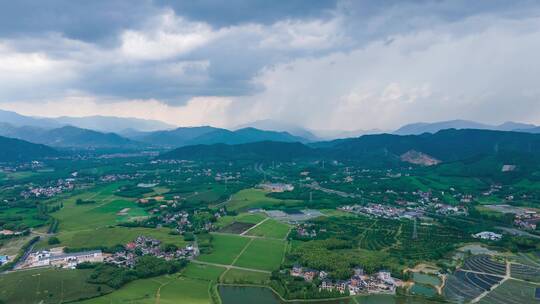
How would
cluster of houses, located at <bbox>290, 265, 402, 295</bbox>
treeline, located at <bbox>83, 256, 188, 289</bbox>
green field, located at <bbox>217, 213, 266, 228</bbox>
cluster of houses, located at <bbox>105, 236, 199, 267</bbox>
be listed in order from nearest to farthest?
cluster of houses, located at <bbox>290, 265, 402, 295</bbox> → treeline, located at <bbox>83, 256, 188, 289</bbox> → cluster of houses, located at <bbox>105, 236, 199, 267</bbox> → green field, located at <bbox>217, 213, 266, 228</bbox>

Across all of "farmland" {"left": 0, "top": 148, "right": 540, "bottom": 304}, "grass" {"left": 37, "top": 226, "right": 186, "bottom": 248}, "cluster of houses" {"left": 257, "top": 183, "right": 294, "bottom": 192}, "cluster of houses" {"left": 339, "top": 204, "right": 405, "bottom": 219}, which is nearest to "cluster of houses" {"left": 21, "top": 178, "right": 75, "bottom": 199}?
"farmland" {"left": 0, "top": 148, "right": 540, "bottom": 304}

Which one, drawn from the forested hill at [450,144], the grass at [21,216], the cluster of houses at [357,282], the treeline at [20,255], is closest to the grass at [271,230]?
the cluster of houses at [357,282]

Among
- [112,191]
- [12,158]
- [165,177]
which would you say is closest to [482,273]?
[112,191]

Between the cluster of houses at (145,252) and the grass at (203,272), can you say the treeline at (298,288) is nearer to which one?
the grass at (203,272)

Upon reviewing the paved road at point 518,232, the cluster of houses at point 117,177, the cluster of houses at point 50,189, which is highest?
the cluster of houses at point 117,177

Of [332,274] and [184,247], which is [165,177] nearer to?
[184,247]

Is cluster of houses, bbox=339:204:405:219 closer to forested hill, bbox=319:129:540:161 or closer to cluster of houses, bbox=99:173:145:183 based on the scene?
cluster of houses, bbox=99:173:145:183
